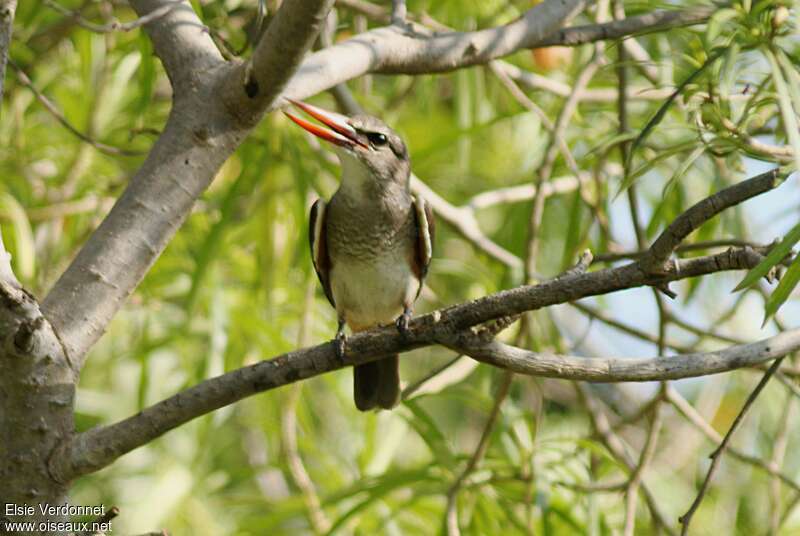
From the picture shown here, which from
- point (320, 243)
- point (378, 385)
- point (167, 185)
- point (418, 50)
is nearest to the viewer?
point (167, 185)

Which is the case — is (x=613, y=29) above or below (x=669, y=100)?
above

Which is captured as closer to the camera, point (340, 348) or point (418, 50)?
point (340, 348)

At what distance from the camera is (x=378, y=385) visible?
11.5 feet

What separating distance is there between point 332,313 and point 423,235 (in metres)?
1.50

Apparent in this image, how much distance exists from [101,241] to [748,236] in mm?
2267

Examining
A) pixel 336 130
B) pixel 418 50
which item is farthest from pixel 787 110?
pixel 336 130

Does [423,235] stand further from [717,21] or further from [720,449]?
[720,449]

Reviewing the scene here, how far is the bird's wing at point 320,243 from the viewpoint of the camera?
373 cm

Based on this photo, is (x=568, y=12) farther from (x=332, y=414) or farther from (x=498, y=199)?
(x=332, y=414)

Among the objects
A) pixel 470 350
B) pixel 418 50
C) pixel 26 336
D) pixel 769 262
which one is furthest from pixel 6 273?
pixel 769 262

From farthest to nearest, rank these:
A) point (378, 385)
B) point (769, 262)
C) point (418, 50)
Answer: point (378, 385), point (418, 50), point (769, 262)

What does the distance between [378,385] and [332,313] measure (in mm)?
1612

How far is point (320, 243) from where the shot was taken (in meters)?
3.80

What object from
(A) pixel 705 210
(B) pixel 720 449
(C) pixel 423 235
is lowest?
(B) pixel 720 449
